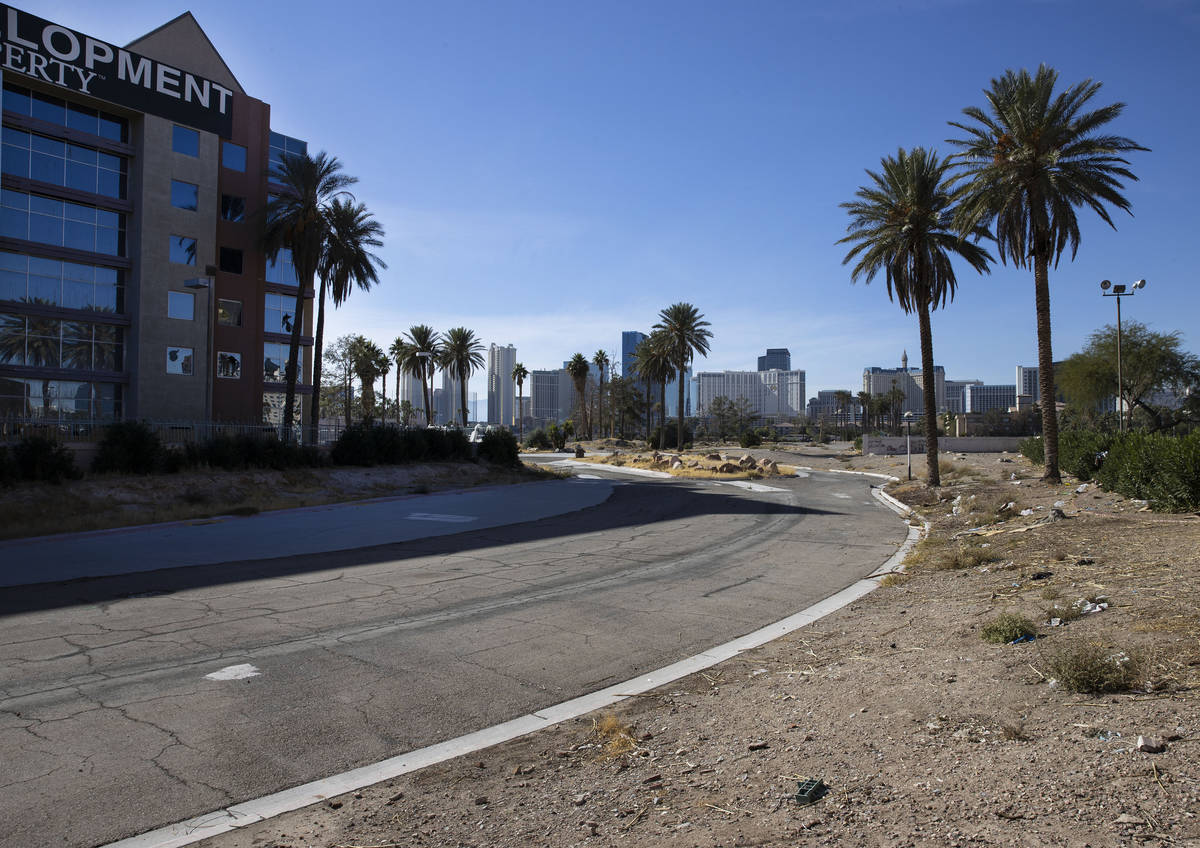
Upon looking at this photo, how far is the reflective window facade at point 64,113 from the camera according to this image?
34.1 m

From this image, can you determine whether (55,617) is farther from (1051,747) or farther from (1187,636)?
(1187,636)

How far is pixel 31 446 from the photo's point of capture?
22656mm

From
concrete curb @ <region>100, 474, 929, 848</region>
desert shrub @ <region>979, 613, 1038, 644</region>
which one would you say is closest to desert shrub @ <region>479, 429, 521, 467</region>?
concrete curb @ <region>100, 474, 929, 848</region>

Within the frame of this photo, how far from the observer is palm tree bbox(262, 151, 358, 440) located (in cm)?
3956

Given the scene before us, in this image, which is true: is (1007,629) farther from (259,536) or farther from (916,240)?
(916,240)

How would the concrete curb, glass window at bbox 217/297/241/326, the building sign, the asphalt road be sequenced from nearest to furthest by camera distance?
the concrete curb, the asphalt road, the building sign, glass window at bbox 217/297/241/326

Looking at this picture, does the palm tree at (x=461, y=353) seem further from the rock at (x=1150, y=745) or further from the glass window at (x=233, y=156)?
the rock at (x=1150, y=745)

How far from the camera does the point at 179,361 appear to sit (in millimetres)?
38469

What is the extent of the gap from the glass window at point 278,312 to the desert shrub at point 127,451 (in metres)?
21.1

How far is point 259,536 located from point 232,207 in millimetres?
31874

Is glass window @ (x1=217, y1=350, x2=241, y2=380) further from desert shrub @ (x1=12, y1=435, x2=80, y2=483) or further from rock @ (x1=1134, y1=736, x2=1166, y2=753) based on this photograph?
rock @ (x1=1134, y1=736, x2=1166, y2=753)

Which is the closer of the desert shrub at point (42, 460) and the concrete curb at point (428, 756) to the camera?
the concrete curb at point (428, 756)

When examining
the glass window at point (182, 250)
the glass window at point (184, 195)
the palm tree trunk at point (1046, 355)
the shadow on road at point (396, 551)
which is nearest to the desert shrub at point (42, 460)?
the shadow on road at point (396, 551)

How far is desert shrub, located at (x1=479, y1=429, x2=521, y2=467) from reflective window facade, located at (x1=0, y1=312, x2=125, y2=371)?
19.0 m
